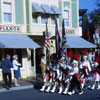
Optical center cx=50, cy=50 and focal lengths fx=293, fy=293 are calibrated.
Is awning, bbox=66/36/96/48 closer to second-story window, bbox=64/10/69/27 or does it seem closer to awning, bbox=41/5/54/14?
second-story window, bbox=64/10/69/27

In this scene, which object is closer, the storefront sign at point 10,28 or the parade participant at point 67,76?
the parade participant at point 67,76

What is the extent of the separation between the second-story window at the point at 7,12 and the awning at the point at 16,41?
1173 mm

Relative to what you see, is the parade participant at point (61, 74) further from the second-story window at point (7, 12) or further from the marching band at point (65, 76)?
the second-story window at point (7, 12)

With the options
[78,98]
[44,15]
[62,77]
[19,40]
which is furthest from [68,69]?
[44,15]

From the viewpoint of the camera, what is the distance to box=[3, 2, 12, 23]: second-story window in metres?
20.0

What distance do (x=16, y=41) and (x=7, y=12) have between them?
2.29 meters

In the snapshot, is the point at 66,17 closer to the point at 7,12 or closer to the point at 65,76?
the point at 7,12

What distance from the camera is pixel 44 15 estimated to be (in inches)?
882

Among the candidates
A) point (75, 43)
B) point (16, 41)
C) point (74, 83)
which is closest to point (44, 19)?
point (75, 43)

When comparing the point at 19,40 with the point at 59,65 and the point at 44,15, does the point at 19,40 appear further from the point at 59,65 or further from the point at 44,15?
the point at 59,65

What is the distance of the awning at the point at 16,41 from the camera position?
60.2 feet

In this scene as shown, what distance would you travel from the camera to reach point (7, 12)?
2006cm

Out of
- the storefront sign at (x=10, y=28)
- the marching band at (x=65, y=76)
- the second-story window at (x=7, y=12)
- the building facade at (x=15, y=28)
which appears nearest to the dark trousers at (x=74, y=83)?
the marching band at (x=65, y=76)

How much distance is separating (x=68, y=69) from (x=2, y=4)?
8.70 meters
